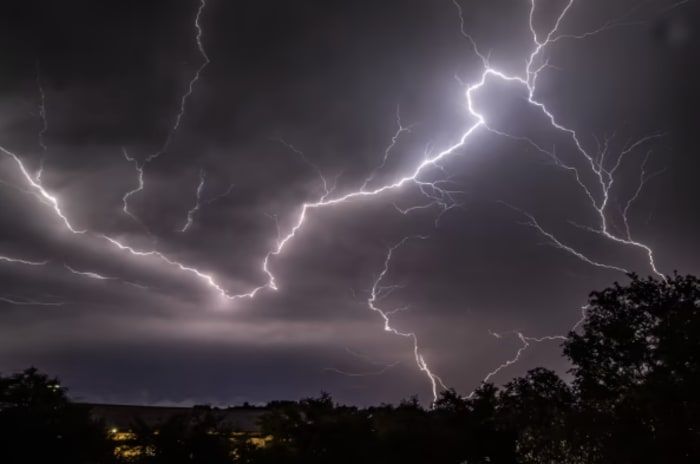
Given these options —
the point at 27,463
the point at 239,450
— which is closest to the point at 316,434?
the point at 239,450

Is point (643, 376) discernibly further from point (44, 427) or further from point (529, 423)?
point (44, 427)

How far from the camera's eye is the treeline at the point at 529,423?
9.88 metres

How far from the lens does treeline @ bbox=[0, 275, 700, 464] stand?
389 inches

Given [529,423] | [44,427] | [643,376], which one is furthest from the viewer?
[529,423]

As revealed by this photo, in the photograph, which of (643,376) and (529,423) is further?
(529,423)

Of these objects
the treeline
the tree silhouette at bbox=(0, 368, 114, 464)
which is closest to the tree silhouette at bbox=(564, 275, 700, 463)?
the treeline

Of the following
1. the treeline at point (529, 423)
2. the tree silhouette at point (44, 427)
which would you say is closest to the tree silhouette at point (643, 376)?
the treeline at point (529, 423)

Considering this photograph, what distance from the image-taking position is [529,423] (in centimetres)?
1482

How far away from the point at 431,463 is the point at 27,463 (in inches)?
426

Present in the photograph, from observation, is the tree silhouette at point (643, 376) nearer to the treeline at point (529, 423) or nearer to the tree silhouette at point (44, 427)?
the treeline at point (529, 423)

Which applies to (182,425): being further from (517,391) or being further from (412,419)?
(517,391)

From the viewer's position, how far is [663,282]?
47.0ft

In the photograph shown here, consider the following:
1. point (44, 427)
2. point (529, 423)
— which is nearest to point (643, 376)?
point (529, 423)

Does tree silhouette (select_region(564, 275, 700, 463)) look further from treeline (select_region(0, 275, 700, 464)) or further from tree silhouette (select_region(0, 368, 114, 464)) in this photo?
tree silhouette (select_region(0, 368, 114, 464))
